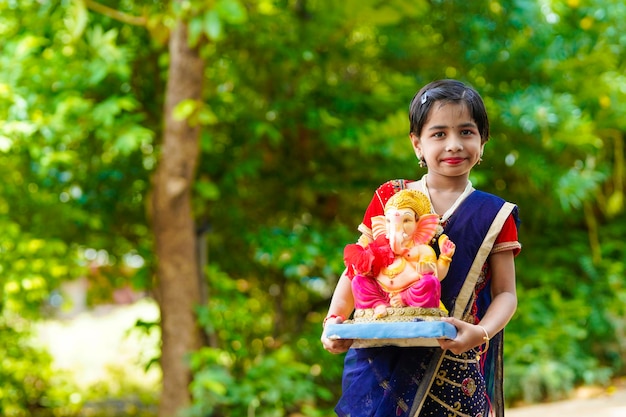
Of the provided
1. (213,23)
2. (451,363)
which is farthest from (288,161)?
(451,363)

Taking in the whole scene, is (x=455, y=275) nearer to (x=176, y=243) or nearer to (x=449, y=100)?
(x=449, y=100)

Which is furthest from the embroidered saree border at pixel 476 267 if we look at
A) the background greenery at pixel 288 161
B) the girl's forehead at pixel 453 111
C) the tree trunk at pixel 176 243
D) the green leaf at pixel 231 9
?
the tree trunk at pixel 176 243

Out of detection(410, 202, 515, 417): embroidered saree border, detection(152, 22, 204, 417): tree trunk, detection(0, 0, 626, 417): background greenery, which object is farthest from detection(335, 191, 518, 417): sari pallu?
detection(152, 22, 204, 417): tree trunk

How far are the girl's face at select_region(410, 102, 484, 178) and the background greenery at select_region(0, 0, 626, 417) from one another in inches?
80.3

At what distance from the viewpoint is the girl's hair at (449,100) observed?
177 centimetres

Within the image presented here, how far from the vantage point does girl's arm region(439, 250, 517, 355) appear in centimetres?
160

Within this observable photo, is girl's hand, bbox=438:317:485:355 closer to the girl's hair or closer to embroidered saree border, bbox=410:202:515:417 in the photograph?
embroidered saree border, bbox=410:202:515:417

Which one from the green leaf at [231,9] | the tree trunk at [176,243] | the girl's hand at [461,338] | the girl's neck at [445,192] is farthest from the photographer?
the tree trunk at [176,243]

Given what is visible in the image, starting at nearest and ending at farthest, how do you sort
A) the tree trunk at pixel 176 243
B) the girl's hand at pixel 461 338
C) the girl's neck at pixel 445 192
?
the girl's hand at pixel 461 338 → the girl's neck at pixel 445 192 → the tree trunk at pixel 176 243

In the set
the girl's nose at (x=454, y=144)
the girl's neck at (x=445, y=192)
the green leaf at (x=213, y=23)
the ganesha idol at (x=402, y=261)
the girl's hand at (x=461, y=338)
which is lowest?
the girl's hand at (x=461, y=338)

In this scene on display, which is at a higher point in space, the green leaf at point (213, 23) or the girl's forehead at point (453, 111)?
the green leaf at point (213, 23)

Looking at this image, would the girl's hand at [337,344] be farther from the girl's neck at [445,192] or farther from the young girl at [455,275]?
the girl's neck at [445,192]

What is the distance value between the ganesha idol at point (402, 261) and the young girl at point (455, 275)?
7cm

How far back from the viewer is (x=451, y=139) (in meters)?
1.76
